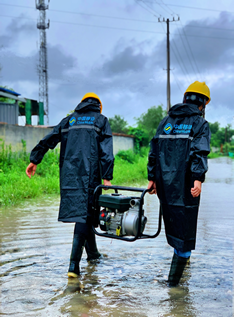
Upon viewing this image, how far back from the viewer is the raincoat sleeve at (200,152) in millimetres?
3459

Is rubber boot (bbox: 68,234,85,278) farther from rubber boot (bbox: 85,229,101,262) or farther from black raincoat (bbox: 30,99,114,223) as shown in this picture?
rubber boot (bbox: 85,229,101,262)

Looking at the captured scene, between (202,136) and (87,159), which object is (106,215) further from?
(202,136)

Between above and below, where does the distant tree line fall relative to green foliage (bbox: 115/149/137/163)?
above

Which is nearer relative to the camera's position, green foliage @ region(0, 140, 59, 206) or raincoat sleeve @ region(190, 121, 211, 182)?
raincoat sleeve @ region(190, 121, 211, 182)

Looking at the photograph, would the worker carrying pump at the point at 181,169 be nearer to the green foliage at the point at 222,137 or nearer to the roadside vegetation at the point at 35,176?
the roadside vegetation at the point at 35,176

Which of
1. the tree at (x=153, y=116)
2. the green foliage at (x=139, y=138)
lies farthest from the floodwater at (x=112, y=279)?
the tree at (x=153, y=116)

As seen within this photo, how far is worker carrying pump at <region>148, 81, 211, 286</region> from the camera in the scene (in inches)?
139

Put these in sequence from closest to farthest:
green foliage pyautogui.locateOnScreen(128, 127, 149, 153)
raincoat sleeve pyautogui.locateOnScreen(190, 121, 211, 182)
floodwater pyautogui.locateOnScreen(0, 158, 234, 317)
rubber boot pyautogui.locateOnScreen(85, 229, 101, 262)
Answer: floodwater pyautogui.locateOnScreen(0, 158, 234, 317) < raincoat sleeve pyautogui.locateOnScreen(190, 121, 211, 182) < rubber boot pyautogui.locateOnScreen(85, 229, 101, 262) < green foliage pyautogui.locateOnScreen(128, 127, 149, 153)

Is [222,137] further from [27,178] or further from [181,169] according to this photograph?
[181,169]

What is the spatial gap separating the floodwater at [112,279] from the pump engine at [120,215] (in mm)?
537

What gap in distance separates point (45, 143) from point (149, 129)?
141 ft

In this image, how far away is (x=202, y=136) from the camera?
3555 millimetres

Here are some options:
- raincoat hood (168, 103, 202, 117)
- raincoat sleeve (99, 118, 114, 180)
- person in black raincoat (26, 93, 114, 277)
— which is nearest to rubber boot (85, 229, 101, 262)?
person in black raincoat (26, 93, 114, 277)

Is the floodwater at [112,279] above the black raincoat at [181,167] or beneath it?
beneath
